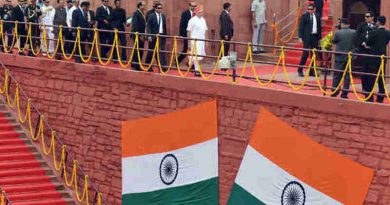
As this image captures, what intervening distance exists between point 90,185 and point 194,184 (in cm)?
339

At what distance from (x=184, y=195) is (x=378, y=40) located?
465cm

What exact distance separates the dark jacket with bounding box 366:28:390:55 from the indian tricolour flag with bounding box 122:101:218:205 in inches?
122

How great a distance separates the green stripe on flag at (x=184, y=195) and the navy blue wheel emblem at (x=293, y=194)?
1.95 metres

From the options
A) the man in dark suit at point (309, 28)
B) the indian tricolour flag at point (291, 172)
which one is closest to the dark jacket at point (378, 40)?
the indian tricolour flag at point (291, 172)

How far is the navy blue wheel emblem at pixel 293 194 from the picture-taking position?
21.2 metres

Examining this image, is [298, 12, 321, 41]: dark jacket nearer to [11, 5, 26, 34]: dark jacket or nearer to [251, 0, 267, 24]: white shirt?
[251, 0, 267, 24]: white shirt

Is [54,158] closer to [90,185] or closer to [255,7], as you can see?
[90,185]

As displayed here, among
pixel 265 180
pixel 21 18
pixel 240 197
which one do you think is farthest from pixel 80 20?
pixel 265 180

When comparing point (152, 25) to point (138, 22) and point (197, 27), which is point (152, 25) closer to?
point (138, 22)

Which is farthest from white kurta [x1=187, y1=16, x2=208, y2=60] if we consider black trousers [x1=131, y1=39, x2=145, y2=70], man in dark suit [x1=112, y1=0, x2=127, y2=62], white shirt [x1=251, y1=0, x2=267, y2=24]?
white shirt [x1=251, y1=0, x2=267, y2=24]

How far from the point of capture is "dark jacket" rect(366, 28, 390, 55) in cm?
2183

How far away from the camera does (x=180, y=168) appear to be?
77.7ft

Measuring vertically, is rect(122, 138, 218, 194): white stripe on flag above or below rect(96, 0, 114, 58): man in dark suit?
below

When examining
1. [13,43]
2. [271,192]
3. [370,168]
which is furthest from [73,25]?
[370,168]
